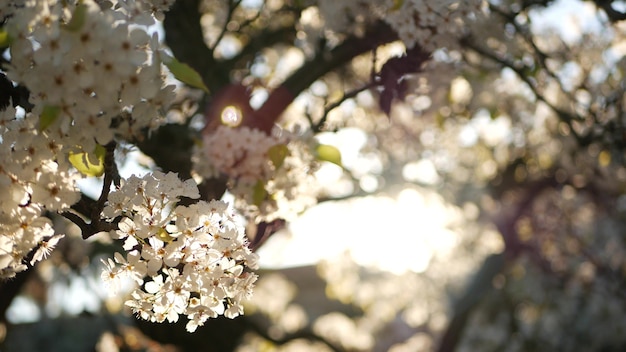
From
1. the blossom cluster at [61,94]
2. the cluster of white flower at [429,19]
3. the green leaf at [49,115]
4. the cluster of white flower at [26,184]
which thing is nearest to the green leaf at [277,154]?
the cluster of white flower at [429,19]

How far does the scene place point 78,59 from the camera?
4.61 ft

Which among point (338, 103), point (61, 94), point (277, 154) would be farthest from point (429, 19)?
point (61, 94)

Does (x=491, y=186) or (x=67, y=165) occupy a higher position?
(x=67, y=165)

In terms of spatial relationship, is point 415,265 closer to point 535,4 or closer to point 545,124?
point 545,124

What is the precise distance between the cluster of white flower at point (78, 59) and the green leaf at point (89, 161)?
13 centimetres

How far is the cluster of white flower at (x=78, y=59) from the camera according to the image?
138 centimetres

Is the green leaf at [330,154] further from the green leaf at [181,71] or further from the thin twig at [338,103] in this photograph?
the green leaf at [181,71]

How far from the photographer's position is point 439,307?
13.7 metres

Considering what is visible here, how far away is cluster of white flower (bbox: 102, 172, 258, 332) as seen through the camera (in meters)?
1.70

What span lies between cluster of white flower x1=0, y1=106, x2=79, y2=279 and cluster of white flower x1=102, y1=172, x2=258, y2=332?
0.49 ft

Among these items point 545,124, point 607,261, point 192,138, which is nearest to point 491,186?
point 545,124

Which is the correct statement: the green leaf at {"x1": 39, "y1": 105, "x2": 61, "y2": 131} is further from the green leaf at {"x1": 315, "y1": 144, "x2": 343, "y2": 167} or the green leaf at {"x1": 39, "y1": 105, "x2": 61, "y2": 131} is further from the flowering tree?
the green leaf at {"x1": 315, "y1": 144, "x2": 343, "y2": 167}

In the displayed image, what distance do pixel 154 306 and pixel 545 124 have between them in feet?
24.7

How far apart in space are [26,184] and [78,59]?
43cm
